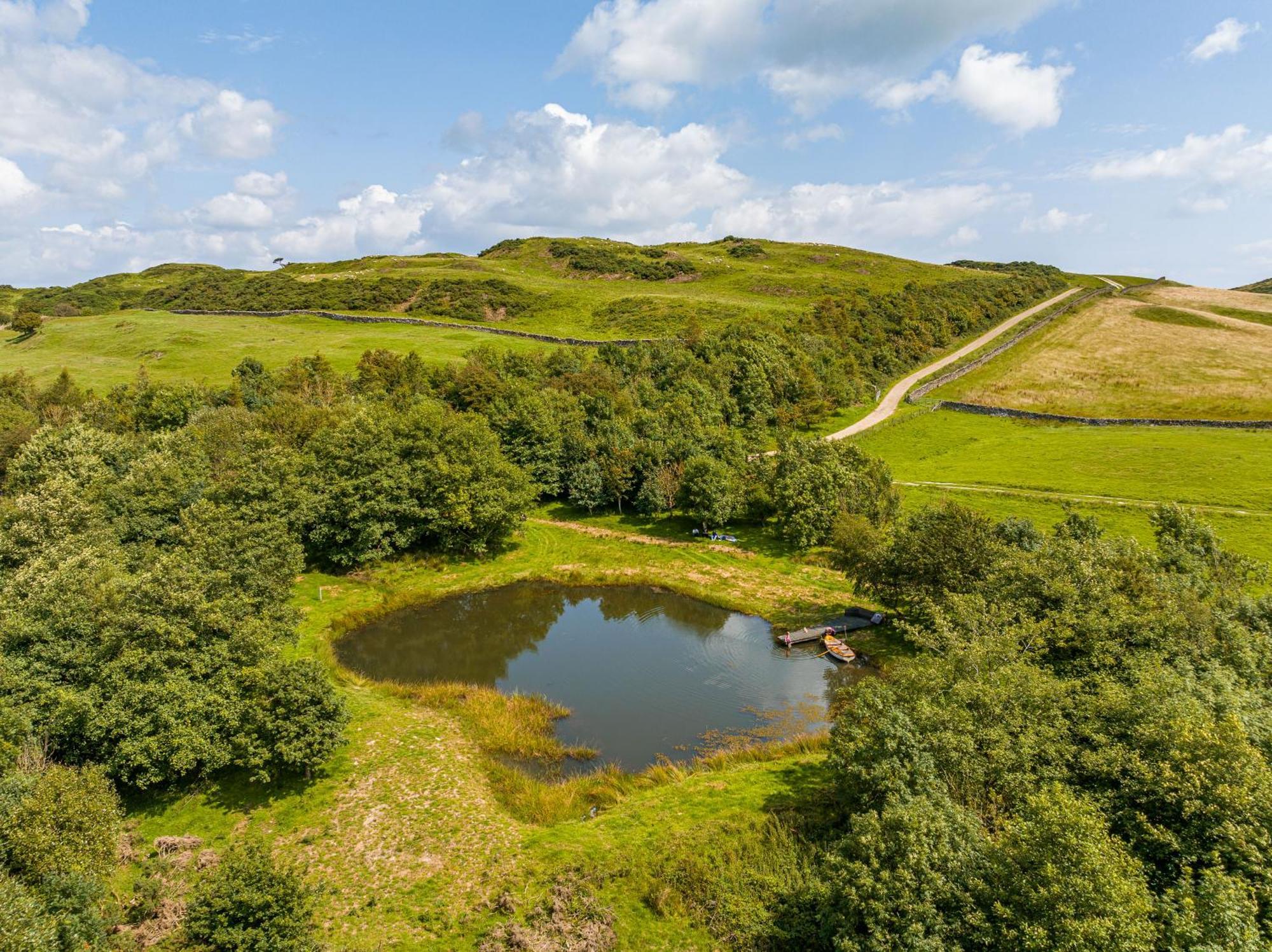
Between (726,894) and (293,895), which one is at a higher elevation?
(293,895)

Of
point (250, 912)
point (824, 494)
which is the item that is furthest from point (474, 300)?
point (250, 912)

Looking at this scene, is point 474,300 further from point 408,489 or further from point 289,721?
point 289,721

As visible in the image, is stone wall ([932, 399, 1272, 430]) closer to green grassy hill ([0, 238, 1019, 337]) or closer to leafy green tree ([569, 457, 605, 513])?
green grassy hill ([0, 238, 1019, 337])

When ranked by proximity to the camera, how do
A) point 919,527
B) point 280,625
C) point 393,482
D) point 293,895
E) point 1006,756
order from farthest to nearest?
point 393,482
point 919,527
point 280,625
point 1006,756
point 293,895

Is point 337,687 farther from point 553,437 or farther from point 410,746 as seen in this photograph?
point 553,437

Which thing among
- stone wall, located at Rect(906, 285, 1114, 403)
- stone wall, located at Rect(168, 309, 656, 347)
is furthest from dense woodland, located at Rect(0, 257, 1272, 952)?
stone wall, located at Rect(168, 309, 656, 347)

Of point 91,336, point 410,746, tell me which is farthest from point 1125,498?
point 91,336
